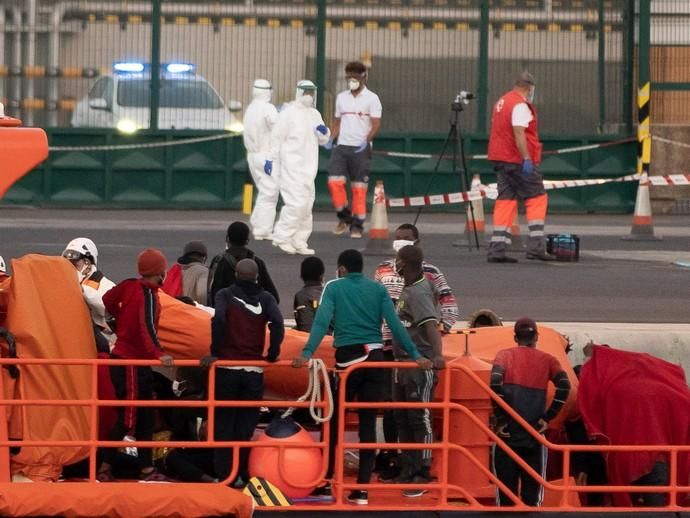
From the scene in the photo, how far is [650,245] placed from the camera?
21.1 m

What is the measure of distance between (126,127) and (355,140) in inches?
233

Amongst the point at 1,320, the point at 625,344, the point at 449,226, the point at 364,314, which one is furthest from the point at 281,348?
the point at 449,226

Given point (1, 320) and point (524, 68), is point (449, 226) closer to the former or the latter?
point (524, 68)

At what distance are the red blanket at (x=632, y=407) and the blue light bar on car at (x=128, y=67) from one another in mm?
15925

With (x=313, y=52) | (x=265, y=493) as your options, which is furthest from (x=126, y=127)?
(x=265, y=493)

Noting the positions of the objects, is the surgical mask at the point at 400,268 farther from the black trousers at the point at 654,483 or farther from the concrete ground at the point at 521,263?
the concrete ground at the point at 521,263

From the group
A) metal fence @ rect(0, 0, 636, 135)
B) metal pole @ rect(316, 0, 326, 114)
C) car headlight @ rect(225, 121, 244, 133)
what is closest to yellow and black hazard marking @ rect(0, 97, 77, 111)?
metal fence @ rect(0, 0, 636, 135)

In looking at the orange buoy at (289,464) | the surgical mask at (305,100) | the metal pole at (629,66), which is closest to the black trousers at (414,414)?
the orange buoy at (289,464)

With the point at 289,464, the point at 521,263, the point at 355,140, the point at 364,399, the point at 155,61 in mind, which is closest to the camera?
the point at 289,464

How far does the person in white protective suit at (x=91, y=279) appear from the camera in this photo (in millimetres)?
10141

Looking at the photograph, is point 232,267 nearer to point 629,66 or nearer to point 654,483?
point 654,483

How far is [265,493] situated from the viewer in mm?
9555

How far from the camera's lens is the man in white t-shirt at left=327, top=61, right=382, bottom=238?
20766 mm

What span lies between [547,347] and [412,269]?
1.57 metres
